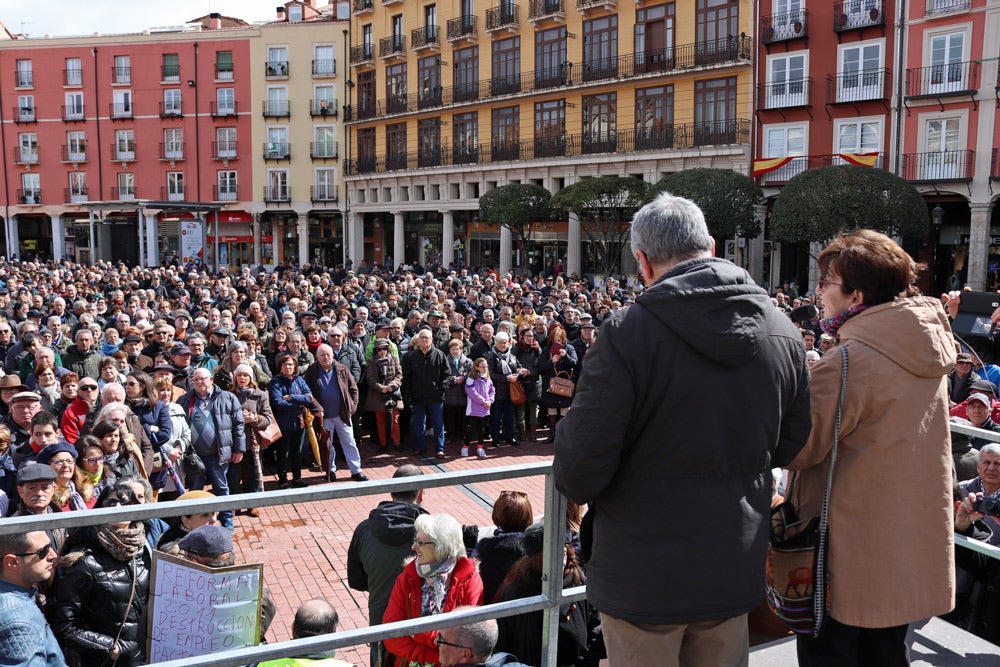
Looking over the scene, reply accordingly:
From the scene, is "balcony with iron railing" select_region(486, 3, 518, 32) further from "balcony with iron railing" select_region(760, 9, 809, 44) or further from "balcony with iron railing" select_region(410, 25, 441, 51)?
"balcony with iron railing" select_region(760, 9, 809, 44)

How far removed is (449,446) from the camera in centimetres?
1275

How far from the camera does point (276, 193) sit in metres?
54.3

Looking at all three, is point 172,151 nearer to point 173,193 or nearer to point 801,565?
point 173,193

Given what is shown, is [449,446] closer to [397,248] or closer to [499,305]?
[499,305]

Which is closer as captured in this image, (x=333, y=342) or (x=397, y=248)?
(x=333, y=342)

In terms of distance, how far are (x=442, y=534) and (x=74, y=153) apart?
196ft

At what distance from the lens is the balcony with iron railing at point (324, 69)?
53.2 meters

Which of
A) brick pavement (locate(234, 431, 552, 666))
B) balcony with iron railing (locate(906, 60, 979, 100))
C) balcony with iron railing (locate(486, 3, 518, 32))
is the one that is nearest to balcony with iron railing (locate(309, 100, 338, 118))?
balcony with iron railing (locate(486, 3, 518, 32))

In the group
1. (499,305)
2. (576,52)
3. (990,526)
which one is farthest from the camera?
(576,52)

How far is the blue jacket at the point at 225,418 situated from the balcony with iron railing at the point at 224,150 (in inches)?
1930

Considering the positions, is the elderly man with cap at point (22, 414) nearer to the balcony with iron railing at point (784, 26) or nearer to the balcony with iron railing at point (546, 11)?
the balcony with iron railing at point (784, 26)

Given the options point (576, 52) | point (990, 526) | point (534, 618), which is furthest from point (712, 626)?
point (576, 52)

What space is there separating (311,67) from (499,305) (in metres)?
40.2

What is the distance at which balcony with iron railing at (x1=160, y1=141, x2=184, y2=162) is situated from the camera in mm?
54531
